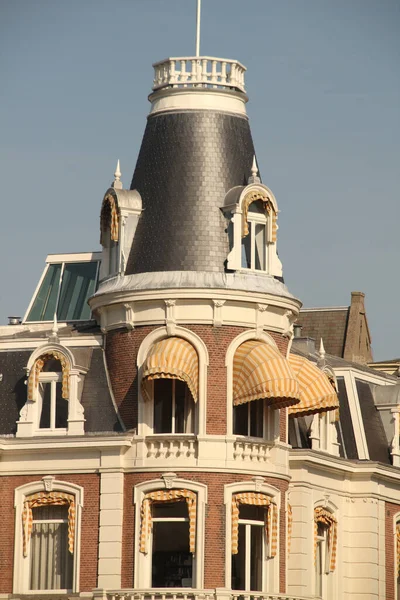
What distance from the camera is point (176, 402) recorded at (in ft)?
205

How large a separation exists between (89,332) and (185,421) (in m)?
5.42

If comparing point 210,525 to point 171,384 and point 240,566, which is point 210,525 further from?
point 171,384

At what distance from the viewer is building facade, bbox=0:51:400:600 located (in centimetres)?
6150

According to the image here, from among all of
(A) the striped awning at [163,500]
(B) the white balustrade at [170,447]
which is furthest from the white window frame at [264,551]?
(B) the white balustrade at [170,447]

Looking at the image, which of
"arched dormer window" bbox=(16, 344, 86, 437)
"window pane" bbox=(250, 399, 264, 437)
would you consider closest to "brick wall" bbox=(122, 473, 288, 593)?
"window pane" bbox=(250, 399, 264, 437)

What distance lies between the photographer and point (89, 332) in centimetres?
6556

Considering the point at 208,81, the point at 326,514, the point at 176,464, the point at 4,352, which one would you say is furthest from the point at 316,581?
the point at 208,81

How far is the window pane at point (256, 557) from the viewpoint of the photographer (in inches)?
2462

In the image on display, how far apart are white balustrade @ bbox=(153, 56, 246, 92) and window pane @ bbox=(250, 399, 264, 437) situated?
35.8 feet

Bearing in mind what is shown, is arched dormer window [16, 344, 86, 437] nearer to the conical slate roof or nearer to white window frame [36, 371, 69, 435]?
white window frame [36, 371, 69, 435]

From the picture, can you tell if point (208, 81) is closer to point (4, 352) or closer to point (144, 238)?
point (144, 238)

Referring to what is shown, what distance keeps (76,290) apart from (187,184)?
390 inches

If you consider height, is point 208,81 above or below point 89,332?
above

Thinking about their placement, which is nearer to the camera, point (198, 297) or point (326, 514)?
point (198, 297)
